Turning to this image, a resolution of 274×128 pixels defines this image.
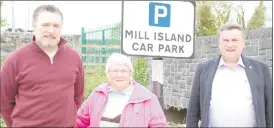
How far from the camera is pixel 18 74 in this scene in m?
3.47

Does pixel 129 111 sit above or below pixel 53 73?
below

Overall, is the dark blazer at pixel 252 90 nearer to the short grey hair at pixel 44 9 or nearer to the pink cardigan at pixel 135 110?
the pink cardigan at pixel 135 110

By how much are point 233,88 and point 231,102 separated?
96mm

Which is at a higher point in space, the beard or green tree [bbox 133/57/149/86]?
the beard

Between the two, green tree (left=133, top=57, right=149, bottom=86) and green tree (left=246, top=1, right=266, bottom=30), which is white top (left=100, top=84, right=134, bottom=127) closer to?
green tree (left=133, top=57, right=149, bottom=86)

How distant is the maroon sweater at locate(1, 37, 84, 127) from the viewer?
3.46 meters

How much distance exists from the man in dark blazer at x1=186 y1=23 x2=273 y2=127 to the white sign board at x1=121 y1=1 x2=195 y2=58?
0.42 meters

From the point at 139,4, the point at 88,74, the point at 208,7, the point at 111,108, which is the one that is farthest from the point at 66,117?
the point at 208,7

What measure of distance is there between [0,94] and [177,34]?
139 centimetres

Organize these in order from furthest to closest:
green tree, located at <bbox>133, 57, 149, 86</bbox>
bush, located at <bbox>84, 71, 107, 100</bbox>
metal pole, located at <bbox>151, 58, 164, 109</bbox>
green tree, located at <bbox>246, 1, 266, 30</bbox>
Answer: green tree, located at <bbox>246, 1, 266, 30</bbox>, bush, located at <bbox>84, 71, 107, 100</bbox>, green tree, located at <bbox>133, 57, 149, 86</bbox>, metal pole, located at <bbox>151, 58, 164, 109</bbox>

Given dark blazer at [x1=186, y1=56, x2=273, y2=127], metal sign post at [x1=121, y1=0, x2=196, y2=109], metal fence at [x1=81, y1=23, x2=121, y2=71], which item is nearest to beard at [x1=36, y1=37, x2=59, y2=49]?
metal sign post at [x1=121, y1=0, x2=196, y2=109]

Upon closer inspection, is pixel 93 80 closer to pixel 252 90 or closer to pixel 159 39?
pixel 159 39

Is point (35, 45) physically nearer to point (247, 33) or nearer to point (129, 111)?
point (129, 111)

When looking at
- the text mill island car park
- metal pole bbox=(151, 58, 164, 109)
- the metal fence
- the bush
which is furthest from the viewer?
the metal fence
